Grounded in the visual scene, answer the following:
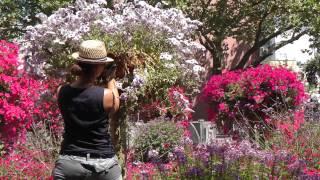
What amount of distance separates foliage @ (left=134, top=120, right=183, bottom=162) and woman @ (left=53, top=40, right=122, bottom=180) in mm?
6024

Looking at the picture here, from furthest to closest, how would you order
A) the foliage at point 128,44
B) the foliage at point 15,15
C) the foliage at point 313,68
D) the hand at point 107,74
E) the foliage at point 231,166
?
1. the foliage at point 313,68
2. the foliage at point 15,15
3. the foliage at point 231,166
4. the foliage at point 128,44
5. the hand at point 107,74

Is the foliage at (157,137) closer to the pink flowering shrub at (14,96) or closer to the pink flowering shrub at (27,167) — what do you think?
the pink flowering shrub at (14,96)

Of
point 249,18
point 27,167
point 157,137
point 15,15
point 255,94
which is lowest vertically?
point 157,137

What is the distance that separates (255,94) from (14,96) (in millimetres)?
4321

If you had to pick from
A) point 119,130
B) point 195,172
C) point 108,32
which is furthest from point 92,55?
point 195,172

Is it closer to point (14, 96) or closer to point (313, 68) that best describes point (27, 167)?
point (14, 96)

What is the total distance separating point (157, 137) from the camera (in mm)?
10391

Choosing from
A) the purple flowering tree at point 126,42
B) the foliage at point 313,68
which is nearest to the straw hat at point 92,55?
the purple flowering tree at point 126,42

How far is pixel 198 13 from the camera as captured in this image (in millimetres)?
17141

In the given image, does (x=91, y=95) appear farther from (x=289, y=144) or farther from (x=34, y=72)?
(x=289, y=144)

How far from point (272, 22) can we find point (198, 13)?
373cm

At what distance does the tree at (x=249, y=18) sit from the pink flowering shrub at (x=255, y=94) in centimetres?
481

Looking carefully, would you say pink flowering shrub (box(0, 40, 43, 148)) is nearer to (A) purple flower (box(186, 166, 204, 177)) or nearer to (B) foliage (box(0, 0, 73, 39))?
(A) purple flower (box(186, 166, 204, 177))

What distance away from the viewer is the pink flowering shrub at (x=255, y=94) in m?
10.3
